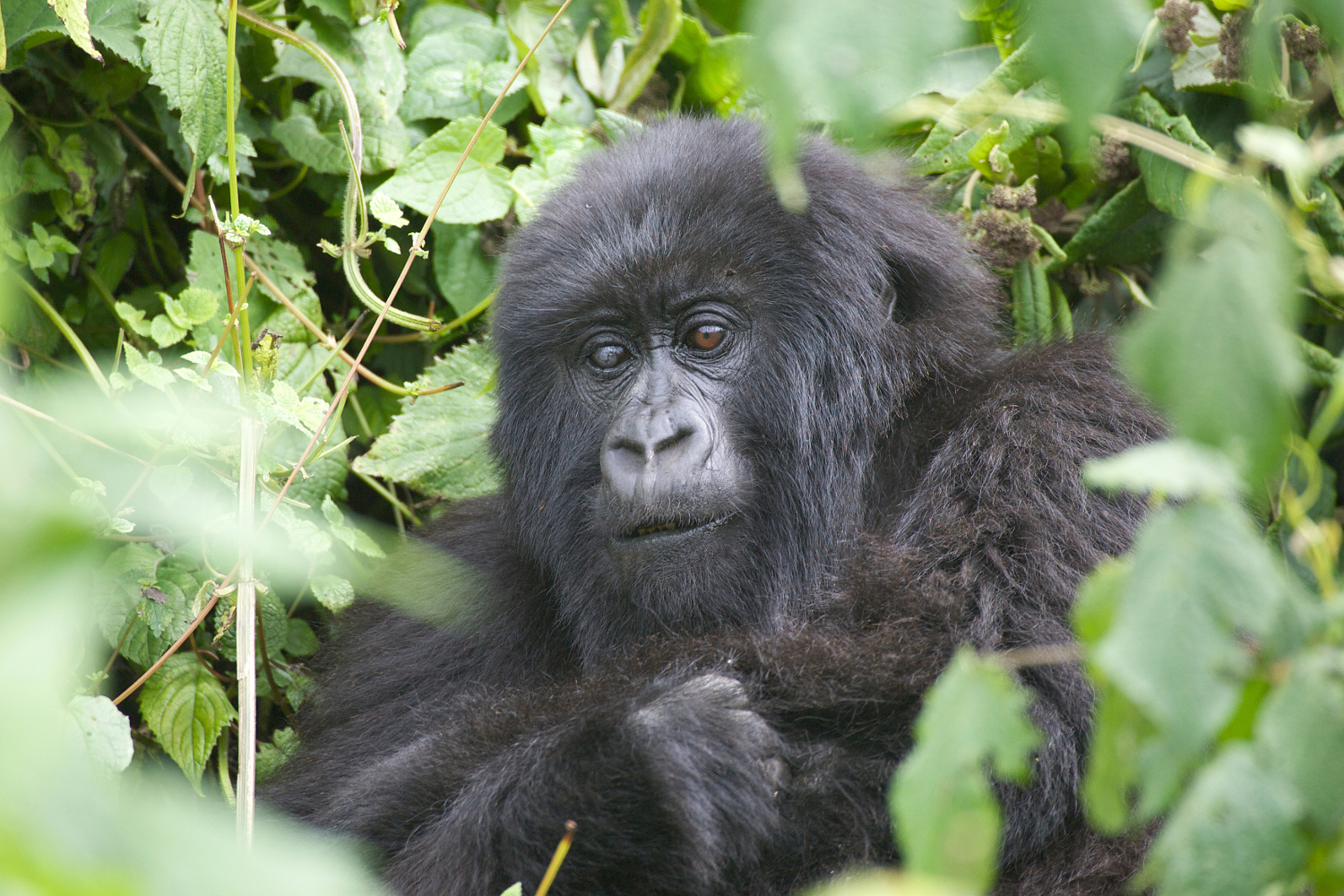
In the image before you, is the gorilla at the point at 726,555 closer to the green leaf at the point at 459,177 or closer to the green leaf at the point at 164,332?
the green leaf at the point at 459,177

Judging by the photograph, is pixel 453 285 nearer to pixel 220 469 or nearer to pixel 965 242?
pixel 220 469

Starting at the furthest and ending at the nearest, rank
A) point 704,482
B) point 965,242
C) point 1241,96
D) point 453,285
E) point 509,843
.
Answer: point 453,285 → point 1241,96 → point 965,242 → point 704,482 → point 509,843

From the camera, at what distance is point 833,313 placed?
2.91 metres

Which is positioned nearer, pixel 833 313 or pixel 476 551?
pixel 833 313

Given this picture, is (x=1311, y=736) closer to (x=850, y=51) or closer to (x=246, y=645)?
(x=850, y=51)

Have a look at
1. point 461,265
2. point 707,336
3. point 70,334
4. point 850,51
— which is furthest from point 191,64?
point 850,51

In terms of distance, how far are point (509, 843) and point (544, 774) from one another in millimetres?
145

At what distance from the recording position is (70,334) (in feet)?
11.0

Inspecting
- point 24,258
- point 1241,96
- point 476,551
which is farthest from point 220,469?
point 1241,96

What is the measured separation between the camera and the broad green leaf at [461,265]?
13.4ft

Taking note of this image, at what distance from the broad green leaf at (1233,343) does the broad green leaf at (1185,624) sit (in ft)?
0.24

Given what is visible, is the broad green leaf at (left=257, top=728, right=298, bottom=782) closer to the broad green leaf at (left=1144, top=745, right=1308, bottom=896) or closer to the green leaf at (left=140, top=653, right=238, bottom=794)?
the green leaf at (left=140, top=653, right=238, bottom=794)

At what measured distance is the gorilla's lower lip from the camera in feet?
9.03

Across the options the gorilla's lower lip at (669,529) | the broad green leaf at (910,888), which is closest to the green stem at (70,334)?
the gorilla's lower lip at (669,529)
